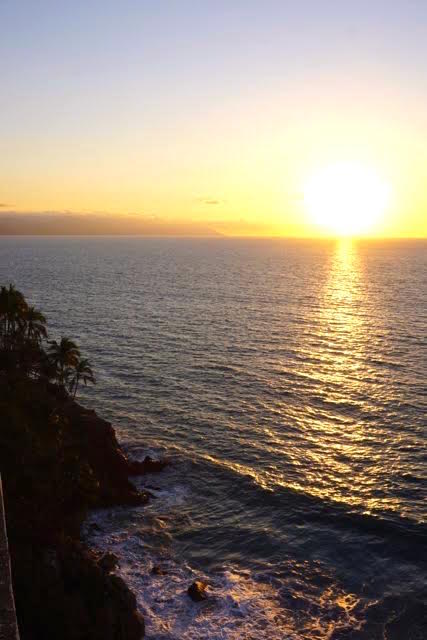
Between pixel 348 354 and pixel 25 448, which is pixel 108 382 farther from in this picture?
pixel 348 354

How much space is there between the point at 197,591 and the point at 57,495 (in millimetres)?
13704

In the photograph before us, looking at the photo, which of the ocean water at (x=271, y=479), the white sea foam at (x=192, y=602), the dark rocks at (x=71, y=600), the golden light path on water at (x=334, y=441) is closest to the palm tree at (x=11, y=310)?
the ocean water at (x=271, y=479)

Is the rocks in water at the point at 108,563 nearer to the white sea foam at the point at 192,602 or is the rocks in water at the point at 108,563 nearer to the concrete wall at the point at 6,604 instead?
the white sea foam at the point at 192,602

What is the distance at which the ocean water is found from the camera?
34.4 m

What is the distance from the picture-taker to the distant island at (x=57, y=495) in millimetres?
30000

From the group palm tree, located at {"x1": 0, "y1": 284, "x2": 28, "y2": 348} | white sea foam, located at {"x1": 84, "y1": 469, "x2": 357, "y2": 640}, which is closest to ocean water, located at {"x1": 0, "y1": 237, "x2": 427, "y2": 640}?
white sea foam, located at {"x1": 84, "y1": 469, "x2": 357, "y2": 640}

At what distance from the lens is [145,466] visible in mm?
→ 51438

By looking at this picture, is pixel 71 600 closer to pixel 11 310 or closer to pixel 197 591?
pixel 197 591

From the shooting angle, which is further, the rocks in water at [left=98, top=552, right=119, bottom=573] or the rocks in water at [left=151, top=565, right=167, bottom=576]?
the rocks in water at [left=151, top=565, right=167, bottom=576]

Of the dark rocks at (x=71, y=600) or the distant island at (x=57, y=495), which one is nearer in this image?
the dark rocks at (x=71, y=600)

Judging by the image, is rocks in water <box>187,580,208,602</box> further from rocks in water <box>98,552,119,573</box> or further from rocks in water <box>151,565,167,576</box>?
rocks in water <box>98,552,119,573</box>

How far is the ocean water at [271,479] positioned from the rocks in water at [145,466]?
0.91 m

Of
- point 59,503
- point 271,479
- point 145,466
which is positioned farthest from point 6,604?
point 271,479

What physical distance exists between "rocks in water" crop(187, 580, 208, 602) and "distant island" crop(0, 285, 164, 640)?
413cm
